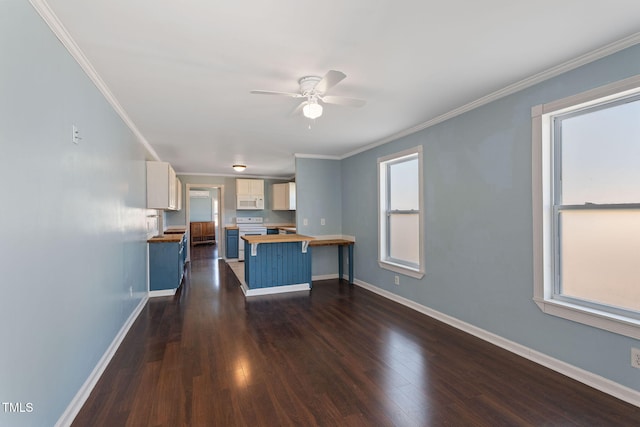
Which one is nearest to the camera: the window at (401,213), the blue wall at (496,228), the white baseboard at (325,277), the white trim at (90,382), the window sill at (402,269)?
the white trim at (90,382)

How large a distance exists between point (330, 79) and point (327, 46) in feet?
0.67

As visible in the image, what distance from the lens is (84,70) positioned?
88.0 inches

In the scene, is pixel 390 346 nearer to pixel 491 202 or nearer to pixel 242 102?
pixel 491 202

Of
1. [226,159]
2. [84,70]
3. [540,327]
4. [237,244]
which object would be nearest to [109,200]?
[84,70]

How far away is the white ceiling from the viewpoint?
1701mm

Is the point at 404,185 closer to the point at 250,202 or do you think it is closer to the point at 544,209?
the point at 544,209

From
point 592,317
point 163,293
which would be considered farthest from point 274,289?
point 592,317

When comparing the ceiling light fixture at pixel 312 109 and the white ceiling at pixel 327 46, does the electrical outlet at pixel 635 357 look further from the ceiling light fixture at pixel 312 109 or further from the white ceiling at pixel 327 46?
the ceiling light fixture at pixel 312 109

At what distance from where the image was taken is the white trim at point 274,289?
15.7 ft

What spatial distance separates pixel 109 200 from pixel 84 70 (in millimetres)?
1103

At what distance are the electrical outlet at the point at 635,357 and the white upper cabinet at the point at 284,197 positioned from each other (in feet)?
21.6

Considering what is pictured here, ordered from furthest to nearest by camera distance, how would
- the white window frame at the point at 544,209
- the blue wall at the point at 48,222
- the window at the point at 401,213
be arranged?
the window at the point at 401,213
the white window frame at the point at 544,209
the blue wall at the point at 48,222

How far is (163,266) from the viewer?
4.80 metres

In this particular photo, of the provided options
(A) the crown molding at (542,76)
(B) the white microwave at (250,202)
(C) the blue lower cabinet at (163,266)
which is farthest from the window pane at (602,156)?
(B) the white microwave at (250,202)
